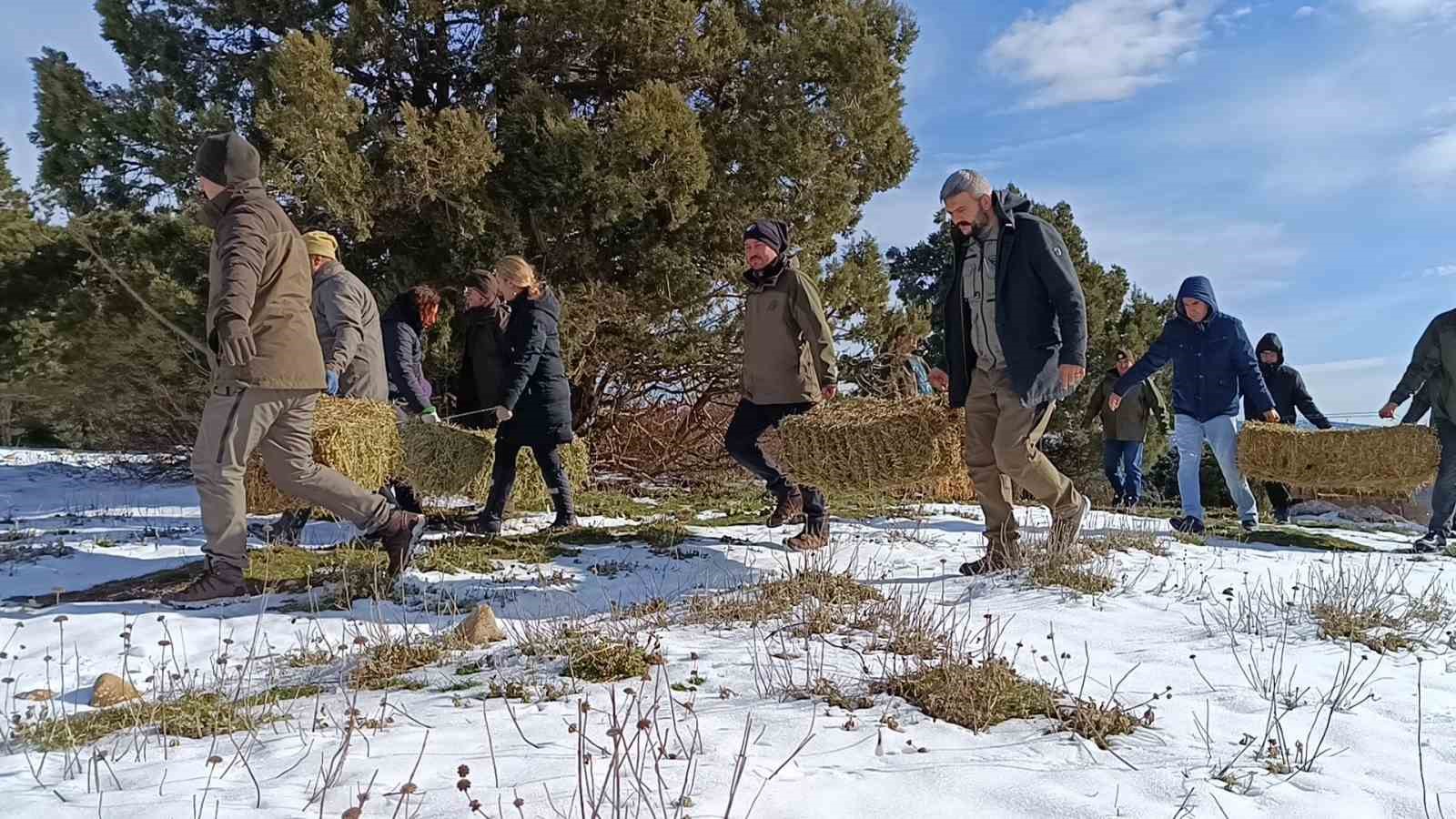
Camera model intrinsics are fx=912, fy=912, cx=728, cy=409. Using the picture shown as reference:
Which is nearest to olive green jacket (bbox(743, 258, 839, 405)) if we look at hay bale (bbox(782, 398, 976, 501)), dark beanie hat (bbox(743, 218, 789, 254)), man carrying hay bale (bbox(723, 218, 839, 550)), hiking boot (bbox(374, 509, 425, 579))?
man carrying hay bale (bbox(723, 218, 839, 550))

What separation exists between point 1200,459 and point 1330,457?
45.6 inches

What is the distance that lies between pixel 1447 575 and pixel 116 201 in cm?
979

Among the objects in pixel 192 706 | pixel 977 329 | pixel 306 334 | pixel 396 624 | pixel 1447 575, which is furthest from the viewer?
pixel 1447 575

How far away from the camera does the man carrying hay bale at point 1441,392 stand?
20.7 feet

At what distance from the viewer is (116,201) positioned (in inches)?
295

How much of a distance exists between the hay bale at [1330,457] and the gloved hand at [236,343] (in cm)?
663

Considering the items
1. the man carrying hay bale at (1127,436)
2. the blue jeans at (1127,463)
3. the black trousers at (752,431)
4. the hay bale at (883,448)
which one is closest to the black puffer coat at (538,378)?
the black trousers at (752,431)

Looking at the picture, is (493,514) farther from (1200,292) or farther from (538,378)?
(1200,292)

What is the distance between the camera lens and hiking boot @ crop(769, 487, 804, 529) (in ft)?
19.3

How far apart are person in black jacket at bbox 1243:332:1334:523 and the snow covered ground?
4.26m

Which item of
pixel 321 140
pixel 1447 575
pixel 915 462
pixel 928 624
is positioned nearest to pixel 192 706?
pixel 928 624

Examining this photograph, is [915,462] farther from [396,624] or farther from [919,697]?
[396,624]

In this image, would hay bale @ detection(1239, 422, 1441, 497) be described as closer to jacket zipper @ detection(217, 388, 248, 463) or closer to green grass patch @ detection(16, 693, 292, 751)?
jacket zipper @ detection(217, 388, 248, 463)

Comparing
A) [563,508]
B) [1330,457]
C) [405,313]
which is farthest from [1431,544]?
[405,313]
